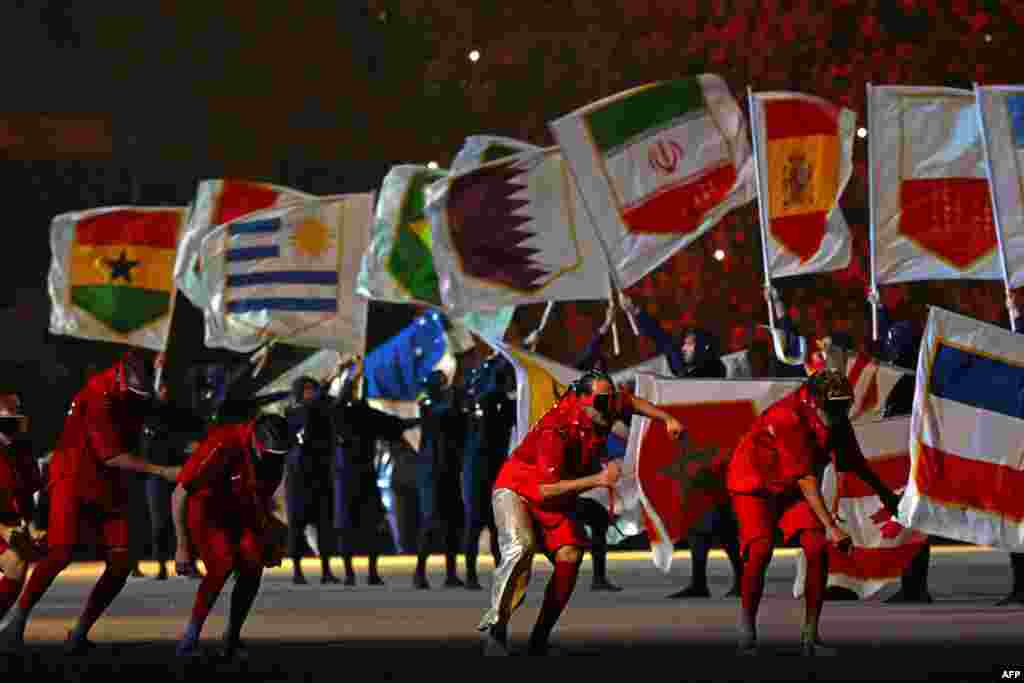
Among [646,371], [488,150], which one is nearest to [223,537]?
[646,371]

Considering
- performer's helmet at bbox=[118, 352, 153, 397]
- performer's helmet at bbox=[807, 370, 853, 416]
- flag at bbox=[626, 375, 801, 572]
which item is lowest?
flag at bbox=[626, 375, 801, 572]

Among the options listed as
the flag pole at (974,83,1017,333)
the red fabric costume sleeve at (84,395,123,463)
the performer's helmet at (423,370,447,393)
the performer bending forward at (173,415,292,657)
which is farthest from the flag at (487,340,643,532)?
the performer bending forward at (173,415,292,657)

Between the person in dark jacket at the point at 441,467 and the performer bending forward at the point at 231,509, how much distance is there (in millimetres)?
8551

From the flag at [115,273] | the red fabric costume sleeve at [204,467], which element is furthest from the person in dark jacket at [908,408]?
the flag at [115,273]

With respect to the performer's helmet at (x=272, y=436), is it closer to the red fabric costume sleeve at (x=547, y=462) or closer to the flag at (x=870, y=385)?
the red fabric costume sleeve at (x=547, y=462)

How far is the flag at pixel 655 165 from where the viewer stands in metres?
25.3

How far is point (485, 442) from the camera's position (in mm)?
24547

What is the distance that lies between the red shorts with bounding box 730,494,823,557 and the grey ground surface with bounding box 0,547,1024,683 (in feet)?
2.22

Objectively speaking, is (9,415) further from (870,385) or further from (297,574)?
(297,574)

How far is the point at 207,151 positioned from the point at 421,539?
17.2m

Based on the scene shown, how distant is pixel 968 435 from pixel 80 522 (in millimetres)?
7014

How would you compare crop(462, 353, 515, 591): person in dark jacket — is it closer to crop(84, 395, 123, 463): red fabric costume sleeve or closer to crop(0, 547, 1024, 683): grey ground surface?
crop(0, 547, 1024, 683): grey ground surface

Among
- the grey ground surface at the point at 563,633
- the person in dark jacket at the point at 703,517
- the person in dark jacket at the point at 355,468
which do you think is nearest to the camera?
the grey ground surface at the point at 563,633

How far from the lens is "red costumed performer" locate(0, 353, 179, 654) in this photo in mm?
17203
